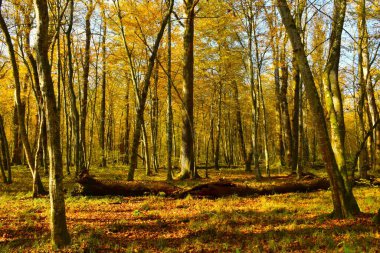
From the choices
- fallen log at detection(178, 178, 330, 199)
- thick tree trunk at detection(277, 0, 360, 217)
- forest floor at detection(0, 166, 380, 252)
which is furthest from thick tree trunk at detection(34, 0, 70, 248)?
fallen log at detection(178, 178, 330, 199)

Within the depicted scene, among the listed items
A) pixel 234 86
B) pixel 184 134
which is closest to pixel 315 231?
pixel 184 134

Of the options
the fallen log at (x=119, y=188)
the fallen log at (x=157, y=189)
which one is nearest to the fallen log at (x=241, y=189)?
the fallen log at (x=157, y=189)

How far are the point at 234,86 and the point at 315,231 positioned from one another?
68.6 feet

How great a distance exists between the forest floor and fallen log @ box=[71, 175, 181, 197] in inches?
30.4

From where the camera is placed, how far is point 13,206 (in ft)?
29.7

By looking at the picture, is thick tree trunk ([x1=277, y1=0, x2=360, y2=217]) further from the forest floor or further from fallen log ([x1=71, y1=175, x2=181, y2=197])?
fallen log ([x1=71, y1=175, x2=181, y2=197])

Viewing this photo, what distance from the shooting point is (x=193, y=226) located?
6.66 meters

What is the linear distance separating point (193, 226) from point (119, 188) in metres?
5.11

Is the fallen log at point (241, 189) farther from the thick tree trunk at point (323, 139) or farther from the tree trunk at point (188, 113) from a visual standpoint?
the tree trunk at point (188, 113)

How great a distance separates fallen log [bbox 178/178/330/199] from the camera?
417 inches

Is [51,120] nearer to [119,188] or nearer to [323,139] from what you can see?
[323,139]

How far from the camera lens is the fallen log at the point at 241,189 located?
34.8ft

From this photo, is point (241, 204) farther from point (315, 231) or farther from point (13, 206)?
point (13, 206)

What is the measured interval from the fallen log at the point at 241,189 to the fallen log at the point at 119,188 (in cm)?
79
